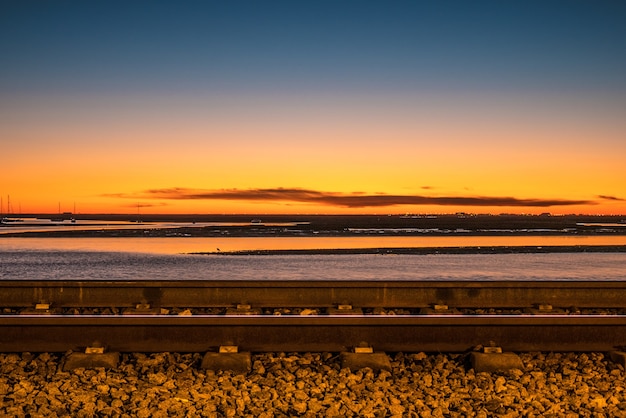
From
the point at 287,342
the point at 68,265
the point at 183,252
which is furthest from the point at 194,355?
the point at 183,252

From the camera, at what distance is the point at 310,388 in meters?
6.04

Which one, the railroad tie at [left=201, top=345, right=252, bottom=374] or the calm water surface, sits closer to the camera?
the railroad tie at [left=201, top=345, right=252, bottom=374]

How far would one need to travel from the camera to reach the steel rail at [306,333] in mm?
7168

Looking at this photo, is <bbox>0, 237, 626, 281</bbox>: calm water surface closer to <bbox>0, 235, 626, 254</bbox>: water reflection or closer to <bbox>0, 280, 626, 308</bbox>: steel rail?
<bbox>0, 235, 626, 254</bbox>: water reflection

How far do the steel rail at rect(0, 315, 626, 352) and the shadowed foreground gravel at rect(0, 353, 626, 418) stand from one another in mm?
172

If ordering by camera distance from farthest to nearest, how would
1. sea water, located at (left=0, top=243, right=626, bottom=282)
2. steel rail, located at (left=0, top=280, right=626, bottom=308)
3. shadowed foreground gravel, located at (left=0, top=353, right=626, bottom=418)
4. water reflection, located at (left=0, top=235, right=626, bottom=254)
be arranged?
water reflection, located at (left=0, top=235, right=626, bottom=254), sea water, located at (left=0, top=243, right=626, bottom=282), steel rail, located at (left=0, top=280, right=626, bottom=308), shadowed foreground gravel, located at (left=0, top=353, right=626, bottom=418)

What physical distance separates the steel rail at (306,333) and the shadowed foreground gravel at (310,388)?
17 centimetres

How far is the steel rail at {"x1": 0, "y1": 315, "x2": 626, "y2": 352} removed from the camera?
7168 millimetres

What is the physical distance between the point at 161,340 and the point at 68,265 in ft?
56.2

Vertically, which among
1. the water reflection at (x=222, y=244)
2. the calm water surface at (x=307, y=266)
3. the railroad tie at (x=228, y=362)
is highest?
the railroad tie at (x=228, y=362)

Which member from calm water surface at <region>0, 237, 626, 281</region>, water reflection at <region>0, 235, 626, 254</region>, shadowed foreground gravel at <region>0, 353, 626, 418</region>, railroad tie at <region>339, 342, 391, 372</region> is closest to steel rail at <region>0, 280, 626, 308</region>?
shadowed foreground gravel at <region>0, 353, 626, 418</region>

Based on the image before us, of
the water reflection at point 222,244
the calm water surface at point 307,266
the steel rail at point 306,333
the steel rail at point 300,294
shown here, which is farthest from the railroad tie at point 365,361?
the water reflection at point 222,244

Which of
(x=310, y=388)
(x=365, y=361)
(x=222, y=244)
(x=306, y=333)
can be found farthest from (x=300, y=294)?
(x=222, y=244)

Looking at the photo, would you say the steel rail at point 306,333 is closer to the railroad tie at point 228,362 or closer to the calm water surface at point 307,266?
the railroad tie at point 228,362
